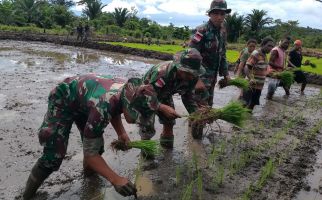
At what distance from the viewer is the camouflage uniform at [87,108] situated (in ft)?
9.30

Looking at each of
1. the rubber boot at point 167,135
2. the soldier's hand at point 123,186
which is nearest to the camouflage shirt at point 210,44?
the rubber boot at point 167,135

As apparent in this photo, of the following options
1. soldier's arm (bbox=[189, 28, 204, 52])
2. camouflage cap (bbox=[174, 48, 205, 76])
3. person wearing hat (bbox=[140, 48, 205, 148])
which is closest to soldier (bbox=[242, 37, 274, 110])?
Result: soldier's arm (bbox=[189, 28, 204, 52])

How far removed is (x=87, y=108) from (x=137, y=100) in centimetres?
57

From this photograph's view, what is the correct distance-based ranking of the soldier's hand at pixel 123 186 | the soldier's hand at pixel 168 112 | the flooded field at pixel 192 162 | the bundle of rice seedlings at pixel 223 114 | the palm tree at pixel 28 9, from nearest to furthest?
the soldier's hand at pixel 123 186 < the soldier's hand at pixel 168 112 < the bundle of rice seedlings at pixel 223 114 < the flooded field at pixel 192 162 < the palm tree at pixel 28 9

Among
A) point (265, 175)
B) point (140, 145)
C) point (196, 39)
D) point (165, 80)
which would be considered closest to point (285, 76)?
point (196, 39)

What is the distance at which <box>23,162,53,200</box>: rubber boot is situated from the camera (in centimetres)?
355

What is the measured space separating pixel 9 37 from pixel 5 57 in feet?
37.9

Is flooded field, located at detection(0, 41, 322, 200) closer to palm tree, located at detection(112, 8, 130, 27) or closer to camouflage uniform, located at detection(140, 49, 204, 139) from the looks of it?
camouflage uniform, located at detection(140, 49, 204, 139)

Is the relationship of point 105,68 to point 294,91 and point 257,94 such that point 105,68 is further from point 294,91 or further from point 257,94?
point 257,94

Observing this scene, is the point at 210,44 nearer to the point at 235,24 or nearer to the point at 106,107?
the point at 106,107

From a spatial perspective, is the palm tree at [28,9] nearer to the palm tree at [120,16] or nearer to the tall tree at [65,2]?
the palm tree at [120,16]

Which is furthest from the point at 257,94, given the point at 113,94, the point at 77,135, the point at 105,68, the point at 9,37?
the point at 9,37

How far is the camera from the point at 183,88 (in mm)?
4191

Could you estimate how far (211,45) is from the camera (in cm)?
547
